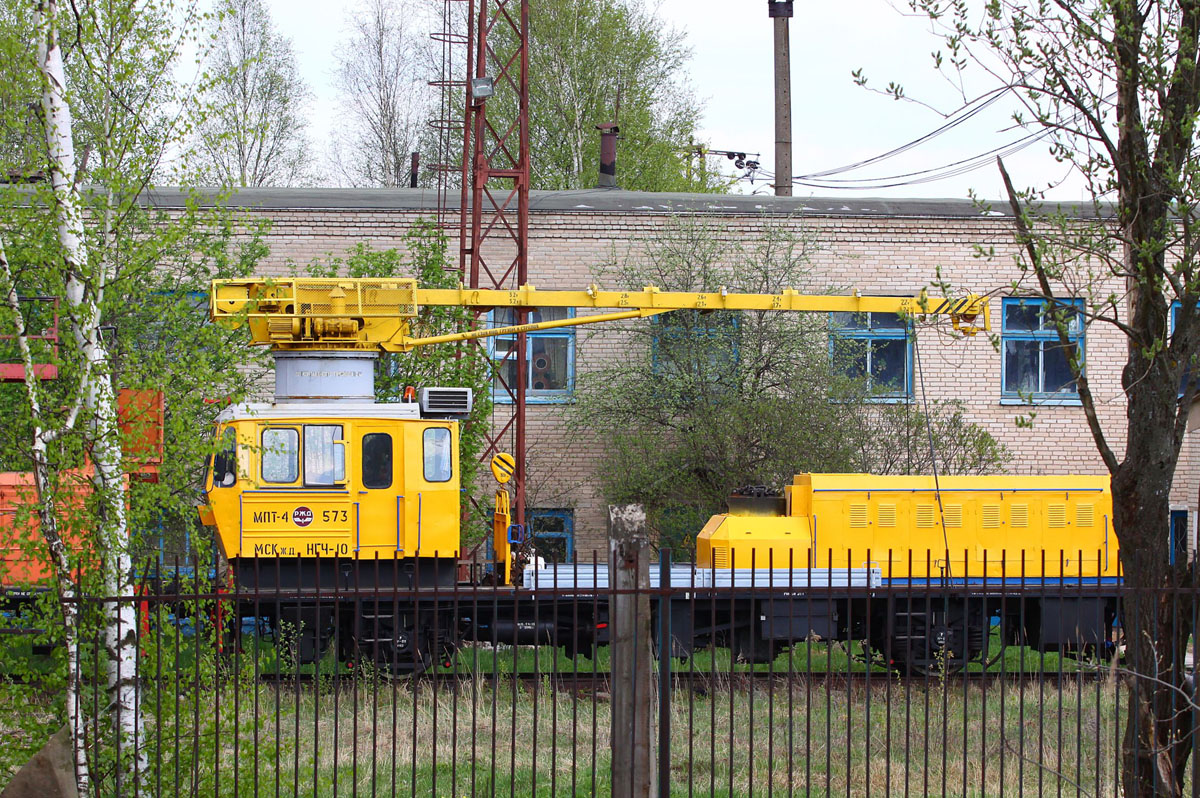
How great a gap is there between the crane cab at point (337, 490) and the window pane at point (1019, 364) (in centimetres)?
1266

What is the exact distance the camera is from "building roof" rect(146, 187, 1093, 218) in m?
21.7

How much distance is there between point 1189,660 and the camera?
1359 cm

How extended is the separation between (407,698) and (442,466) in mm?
2588

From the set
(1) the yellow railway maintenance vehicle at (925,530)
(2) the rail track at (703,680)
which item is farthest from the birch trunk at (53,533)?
(1) the yellow railway maintenance vehicle at (925,530)

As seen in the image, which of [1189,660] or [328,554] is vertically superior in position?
[328,554]

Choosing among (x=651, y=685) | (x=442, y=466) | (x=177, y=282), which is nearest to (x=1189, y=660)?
(x=442, y=466)

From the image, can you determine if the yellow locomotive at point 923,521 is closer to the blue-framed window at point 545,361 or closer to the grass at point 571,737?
the grass at point 571,737

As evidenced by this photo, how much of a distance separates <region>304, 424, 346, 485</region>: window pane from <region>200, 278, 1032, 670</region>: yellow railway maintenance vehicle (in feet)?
0.03

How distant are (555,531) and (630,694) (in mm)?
15494

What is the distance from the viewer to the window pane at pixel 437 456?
13.0 metres

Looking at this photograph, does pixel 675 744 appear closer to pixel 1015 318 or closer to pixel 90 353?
pixel 90 353

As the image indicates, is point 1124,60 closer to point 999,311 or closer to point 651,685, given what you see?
point 651,685

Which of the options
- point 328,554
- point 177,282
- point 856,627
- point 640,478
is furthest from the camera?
point 640,478

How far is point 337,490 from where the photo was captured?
1270cm
